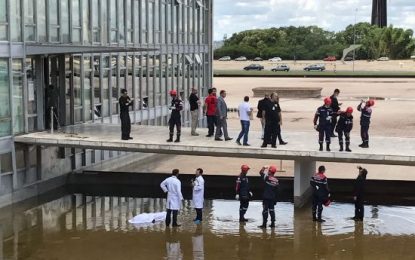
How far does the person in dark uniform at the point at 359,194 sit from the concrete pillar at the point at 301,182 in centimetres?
178

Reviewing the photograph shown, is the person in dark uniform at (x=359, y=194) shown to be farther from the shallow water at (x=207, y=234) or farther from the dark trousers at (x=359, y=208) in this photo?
the shallow water at (x=207, y=234)

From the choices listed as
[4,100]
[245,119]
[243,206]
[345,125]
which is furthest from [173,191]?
[4,100]

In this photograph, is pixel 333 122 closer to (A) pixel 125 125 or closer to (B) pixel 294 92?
(A) pixel 125 125

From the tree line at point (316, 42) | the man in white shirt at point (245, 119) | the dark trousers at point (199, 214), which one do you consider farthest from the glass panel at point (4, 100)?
the tree line at point (316, 42)

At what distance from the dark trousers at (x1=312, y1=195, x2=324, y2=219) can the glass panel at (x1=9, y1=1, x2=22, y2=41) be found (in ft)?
29.2

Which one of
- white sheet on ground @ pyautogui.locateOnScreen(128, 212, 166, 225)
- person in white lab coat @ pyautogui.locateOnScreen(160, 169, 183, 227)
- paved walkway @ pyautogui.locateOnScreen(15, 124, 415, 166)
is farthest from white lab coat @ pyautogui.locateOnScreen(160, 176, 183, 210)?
paved walkway @ pyautogui.locateOnScreen(15, 124, 415, 166)

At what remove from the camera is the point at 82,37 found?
22.7m

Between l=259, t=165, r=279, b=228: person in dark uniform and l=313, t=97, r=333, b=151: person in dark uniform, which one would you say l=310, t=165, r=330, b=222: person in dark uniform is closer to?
l=259, t=165, r=279, b=228: person in dark uniform

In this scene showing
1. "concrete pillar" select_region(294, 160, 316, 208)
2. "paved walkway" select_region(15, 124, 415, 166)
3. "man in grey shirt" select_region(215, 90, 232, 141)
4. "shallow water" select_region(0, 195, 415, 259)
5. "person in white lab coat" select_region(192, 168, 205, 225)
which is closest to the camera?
"shallow water" select_region(0, 195, 415, 259)

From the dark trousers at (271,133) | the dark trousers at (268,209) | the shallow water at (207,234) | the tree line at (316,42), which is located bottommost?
the shallow water at (207,234)

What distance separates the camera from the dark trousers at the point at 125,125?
1869cm

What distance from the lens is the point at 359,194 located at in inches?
640

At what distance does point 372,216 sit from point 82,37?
10886mm

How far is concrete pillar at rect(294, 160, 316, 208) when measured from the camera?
18.0 m
